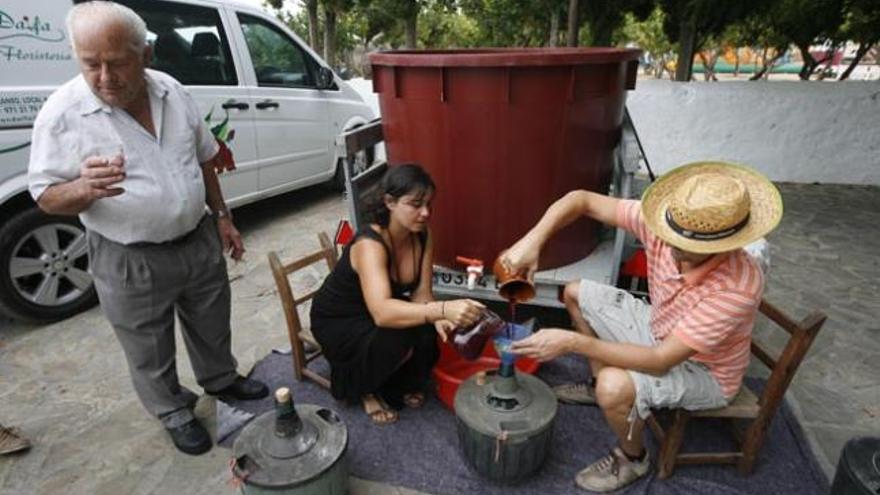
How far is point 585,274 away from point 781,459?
3.88 feet

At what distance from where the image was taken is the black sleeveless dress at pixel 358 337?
2.25 metres

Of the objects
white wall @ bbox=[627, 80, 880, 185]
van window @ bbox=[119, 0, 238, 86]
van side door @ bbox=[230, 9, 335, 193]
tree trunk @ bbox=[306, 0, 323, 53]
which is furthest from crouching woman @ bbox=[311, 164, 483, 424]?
tree trunk @ bbox=[306, 0, 323, 53]

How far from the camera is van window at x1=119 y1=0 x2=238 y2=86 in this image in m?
3.65

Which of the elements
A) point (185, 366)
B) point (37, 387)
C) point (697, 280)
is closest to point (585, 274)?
point (697, 280)

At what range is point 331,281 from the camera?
2322 mm

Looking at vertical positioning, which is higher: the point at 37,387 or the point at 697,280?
the point at 697,280

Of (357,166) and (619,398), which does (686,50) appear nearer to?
(357,166)

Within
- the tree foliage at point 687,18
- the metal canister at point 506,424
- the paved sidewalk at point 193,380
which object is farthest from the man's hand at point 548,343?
the tree foliage at point 687,18

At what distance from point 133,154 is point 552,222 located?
1598 mm

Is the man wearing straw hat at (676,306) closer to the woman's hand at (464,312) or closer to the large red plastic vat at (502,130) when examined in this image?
the woman's hand at (464,312)

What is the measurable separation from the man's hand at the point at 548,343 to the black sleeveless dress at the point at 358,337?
64cm

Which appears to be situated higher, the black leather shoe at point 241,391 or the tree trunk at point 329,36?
the tree trunk at point 329,36

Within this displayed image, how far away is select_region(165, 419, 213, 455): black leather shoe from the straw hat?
2.05m

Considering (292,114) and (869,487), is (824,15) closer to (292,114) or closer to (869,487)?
(292,114)
